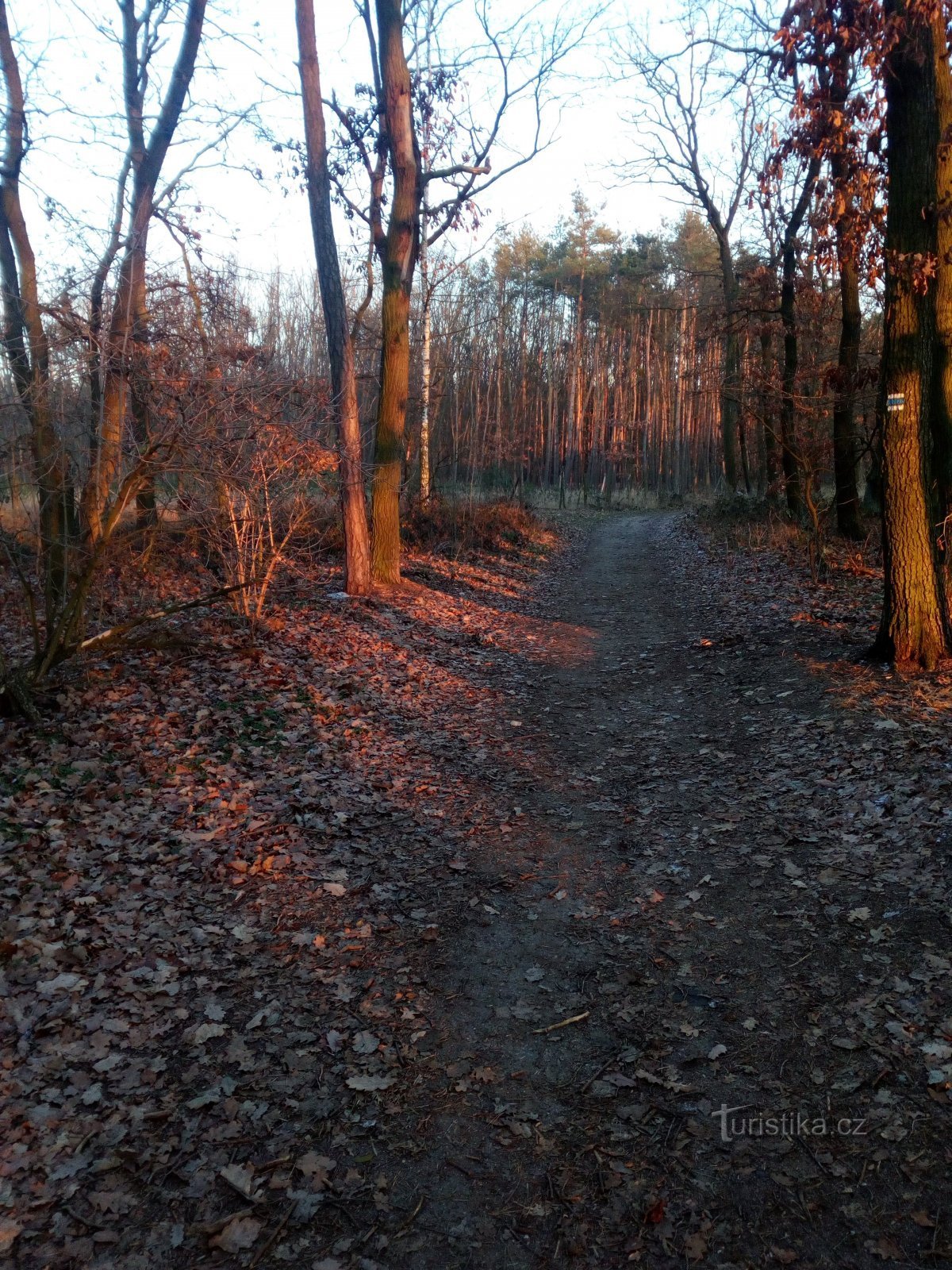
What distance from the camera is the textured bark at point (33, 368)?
24.5 feet

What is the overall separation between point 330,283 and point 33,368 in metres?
5.09

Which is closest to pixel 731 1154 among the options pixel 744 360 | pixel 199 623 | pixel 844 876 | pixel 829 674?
pixel 844 876

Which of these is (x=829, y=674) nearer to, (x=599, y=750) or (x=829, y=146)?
(x=599, y=750)

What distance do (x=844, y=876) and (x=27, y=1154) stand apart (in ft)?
14.5

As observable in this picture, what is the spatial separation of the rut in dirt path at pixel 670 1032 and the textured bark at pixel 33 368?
181 inches

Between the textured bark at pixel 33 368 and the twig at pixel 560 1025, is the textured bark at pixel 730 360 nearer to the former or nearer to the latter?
the textured bark at pixel 33 368

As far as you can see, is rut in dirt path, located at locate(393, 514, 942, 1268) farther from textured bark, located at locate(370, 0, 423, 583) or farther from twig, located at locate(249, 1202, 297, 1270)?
textured bark, located at locate(370, 0, 423, 583)

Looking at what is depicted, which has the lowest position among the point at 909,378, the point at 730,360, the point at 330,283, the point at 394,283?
the point at 909,378

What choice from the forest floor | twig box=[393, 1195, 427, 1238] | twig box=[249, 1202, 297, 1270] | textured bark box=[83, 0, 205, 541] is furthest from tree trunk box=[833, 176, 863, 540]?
Answer: twig box=[249, 1202, 297, 1270]

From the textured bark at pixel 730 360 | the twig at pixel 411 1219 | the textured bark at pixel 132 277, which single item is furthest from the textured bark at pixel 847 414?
the twig at pixel 411 1219

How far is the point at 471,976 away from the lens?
4516 mm

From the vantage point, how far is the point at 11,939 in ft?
14.8

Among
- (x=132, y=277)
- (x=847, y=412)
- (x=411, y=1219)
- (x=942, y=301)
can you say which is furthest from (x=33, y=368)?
(x=847, y=412)

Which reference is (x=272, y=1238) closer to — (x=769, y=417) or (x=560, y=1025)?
(x=560, y=1025)
